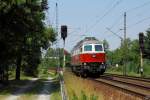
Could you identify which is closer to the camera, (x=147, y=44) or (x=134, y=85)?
(x=134, y=85)

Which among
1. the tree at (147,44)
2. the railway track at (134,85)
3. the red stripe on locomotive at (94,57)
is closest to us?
the railway track at (134,85)

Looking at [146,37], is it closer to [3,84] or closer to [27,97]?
[3,84]

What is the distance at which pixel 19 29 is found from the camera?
35.4 m

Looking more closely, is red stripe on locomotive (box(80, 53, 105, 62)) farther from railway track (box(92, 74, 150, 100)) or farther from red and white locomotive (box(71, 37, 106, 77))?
railway track (box(92, 74, 150, 100))

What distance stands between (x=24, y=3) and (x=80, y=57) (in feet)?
54.5

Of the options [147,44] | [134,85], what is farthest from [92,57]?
[147,44]

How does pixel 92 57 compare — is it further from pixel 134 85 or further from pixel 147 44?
pixel 147 44

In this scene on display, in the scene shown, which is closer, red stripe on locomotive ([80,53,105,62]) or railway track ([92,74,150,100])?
railway track ([92,74,150,100])

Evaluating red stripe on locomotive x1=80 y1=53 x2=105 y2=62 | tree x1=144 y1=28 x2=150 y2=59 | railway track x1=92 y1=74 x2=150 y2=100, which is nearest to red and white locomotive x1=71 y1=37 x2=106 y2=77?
red stripe on locomotive x1=80 y1=53 x2=105 y2=62

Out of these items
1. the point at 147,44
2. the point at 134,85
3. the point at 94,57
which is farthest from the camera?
the point at 147,44

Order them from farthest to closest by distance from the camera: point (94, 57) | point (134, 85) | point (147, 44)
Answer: point (147, 44), point (94, 57), point (134, 85)

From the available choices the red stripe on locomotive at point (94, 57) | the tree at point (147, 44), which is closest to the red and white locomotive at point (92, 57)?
the red stripe on locomotive at point (94, 57)

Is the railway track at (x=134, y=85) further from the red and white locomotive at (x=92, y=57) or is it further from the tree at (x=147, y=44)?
the tree at (x=147, y=44)

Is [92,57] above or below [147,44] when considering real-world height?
below
